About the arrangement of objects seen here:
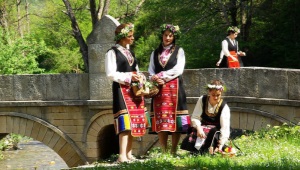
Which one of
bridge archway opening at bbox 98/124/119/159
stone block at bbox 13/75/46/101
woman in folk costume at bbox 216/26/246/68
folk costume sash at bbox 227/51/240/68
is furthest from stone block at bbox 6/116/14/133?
folk costume sash at bbox 227/51/240/68

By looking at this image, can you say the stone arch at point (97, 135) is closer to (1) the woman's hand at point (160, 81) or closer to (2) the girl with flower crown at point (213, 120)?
(1) the woman's hand at point (160, 81)

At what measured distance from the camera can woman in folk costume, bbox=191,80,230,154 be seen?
28.3ft

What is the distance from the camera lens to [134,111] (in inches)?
355

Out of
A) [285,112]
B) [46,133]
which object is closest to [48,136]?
[46,133]

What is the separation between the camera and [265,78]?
12289 mm

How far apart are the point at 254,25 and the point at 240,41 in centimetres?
187

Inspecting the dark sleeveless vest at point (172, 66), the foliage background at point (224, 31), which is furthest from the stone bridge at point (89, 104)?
the foliage background at point (224, 31)

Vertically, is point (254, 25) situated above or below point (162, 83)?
above

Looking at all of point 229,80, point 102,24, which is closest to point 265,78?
point 229,80

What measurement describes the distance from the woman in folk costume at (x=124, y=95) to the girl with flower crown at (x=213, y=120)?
732 mm

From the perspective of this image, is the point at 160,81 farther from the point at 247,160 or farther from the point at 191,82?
the point at 191,82

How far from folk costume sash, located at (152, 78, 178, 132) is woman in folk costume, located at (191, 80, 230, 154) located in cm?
70

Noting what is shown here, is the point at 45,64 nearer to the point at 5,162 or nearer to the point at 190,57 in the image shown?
the point at 5,162

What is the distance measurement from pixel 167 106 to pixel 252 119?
358cm
